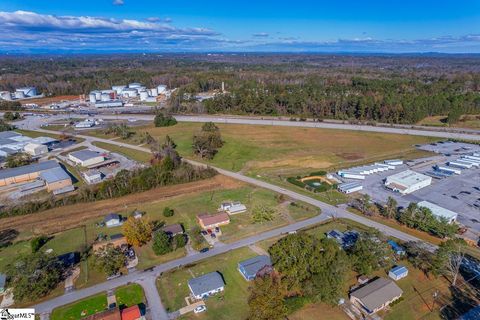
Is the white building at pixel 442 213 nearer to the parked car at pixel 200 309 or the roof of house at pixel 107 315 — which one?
the parked car at pixel 200 309

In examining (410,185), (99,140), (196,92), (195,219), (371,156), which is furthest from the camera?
(196,92)

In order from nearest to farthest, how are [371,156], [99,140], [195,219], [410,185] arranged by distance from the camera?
[195,219] < [410,185] < [371,156] < [99,140]

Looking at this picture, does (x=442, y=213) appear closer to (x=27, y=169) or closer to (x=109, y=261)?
(x=109, y=261)

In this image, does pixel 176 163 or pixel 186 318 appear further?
pixel 176 163

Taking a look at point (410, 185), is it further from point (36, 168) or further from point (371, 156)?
point (36, 168)

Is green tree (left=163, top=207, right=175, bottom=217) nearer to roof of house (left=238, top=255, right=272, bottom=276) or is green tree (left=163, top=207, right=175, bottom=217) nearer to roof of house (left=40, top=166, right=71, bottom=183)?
roof of house (left=238, top=255, right=272, bottom=276)

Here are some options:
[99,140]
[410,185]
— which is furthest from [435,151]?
[99,140]

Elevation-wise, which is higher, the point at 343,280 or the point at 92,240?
the point at 343,280

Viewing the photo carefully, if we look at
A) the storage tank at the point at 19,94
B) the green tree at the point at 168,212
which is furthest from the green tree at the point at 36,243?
the storage tank at the point at 19,94
